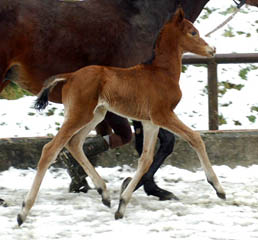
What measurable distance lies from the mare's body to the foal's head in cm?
54

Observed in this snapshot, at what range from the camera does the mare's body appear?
544cm

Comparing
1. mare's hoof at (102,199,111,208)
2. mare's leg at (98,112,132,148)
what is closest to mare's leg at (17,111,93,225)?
mare's hoof at (102,199,111,208)

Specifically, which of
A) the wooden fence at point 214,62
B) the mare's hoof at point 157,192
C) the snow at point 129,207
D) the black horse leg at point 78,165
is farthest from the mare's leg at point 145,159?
the wooden fence at point 214,62

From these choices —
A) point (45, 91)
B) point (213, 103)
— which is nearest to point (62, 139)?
point (45, 91)

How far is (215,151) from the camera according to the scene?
699 cm

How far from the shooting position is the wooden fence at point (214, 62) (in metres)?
7.27

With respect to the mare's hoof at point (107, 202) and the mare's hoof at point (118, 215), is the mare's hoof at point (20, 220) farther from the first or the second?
the mare's hoof at point (107, 202)

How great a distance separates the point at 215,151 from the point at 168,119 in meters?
2.16

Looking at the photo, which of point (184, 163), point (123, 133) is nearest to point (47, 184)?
point (123, 133)

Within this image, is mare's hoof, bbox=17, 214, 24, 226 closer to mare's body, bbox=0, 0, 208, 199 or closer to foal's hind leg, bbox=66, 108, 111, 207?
foal's hind leg, bbox=66, 108, 111, 207

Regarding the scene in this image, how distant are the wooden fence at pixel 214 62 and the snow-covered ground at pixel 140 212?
894 mm

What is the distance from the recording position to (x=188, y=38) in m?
5.15

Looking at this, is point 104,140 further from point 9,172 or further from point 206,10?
point 206,10

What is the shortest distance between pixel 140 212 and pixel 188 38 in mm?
1371
